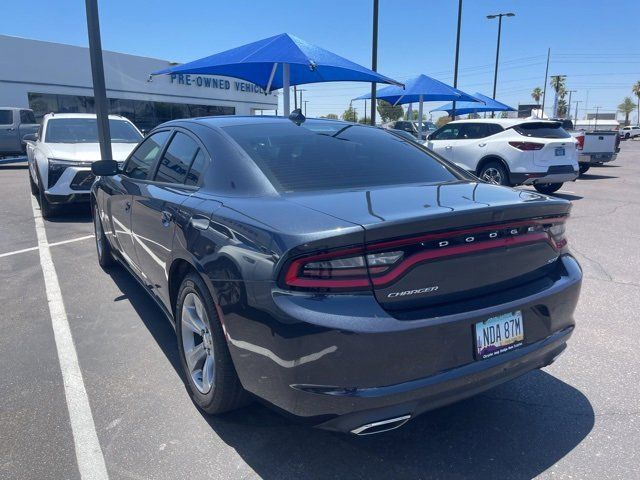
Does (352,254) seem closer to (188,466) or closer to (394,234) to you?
(394,234)

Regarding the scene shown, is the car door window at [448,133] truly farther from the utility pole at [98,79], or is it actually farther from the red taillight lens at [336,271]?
the red taillight lens at [336,271]

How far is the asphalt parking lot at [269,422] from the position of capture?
239 centimetres

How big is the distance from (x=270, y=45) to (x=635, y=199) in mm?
8007

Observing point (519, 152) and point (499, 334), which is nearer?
point (499, 334)

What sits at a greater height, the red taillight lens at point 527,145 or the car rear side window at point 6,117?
the car rear side window at point 6,117

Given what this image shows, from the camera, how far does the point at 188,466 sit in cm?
240

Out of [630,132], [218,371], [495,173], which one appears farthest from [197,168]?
[630,132]

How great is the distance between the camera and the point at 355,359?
78.8 inches

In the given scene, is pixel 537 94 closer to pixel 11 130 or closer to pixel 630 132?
pixel 630 132

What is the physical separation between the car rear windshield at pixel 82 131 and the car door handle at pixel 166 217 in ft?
22.7

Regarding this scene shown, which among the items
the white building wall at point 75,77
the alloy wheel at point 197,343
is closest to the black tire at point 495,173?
the alloy wheel at point 197,343

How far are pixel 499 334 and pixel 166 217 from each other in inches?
79.0

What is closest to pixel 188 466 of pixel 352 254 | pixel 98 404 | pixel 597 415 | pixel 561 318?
pixel 98 404

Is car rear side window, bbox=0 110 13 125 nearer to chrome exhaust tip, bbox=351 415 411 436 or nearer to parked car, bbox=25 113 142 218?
parked car, bbox=25 113 142 218
